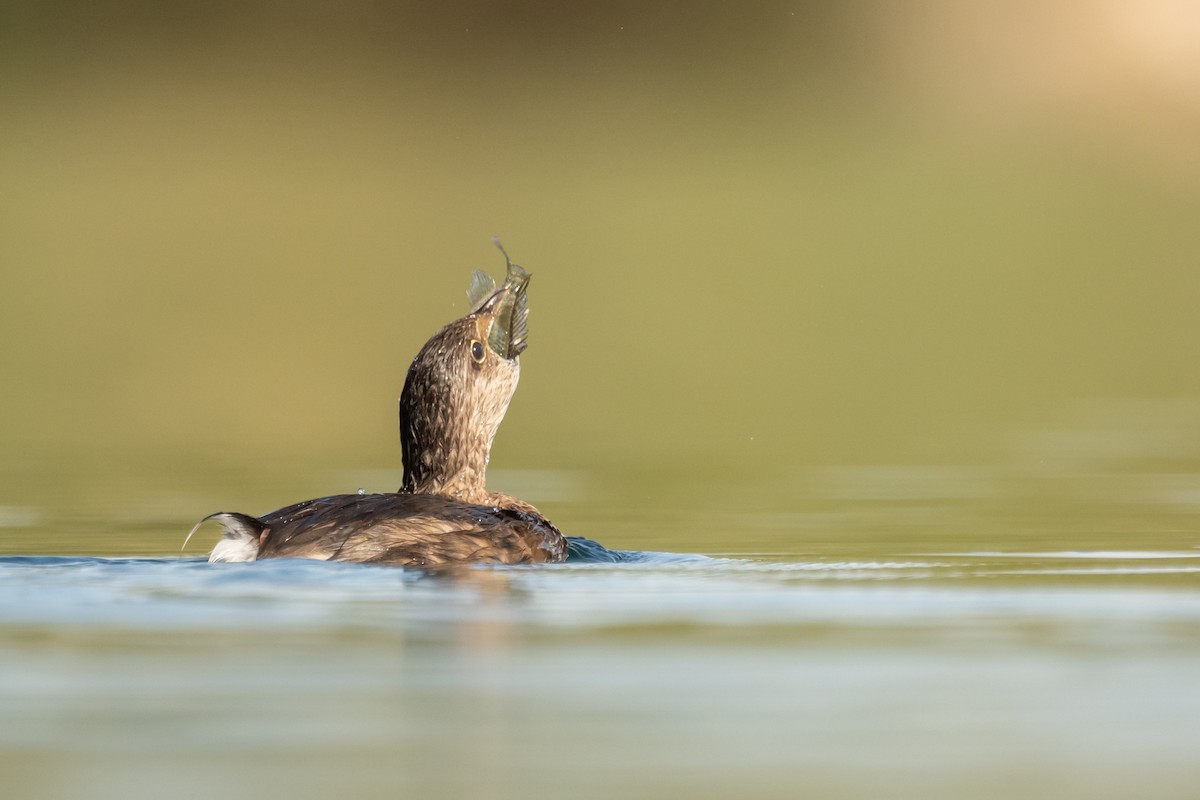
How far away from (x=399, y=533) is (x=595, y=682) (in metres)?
2.78

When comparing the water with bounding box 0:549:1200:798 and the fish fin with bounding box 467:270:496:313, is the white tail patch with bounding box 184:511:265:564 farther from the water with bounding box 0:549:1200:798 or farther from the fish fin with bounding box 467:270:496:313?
the fish fin with bounding box 467:270:496:313

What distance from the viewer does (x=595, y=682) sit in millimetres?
6430

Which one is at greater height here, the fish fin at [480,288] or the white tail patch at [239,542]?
the fish fin at [480,288]

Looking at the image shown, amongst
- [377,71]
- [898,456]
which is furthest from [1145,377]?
[377,71]

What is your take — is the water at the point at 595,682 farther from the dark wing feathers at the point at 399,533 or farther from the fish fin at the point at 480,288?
the fish fin at the point at 480,288

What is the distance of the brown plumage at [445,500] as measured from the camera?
9.08 metres

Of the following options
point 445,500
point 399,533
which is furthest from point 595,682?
point 445,500

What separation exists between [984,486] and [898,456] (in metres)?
2.08

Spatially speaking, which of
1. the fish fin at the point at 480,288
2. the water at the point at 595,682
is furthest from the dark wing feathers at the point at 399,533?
the fish fin at the point at 480,288

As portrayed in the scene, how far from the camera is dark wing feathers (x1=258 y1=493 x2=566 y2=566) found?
29.7 ft

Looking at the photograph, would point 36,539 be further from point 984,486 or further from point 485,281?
point 984,486

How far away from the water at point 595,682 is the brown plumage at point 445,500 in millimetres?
285

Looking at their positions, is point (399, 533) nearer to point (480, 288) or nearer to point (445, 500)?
point (445, 500)

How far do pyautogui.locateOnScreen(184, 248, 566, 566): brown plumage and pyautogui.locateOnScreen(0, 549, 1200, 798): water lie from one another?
285 millimetres
